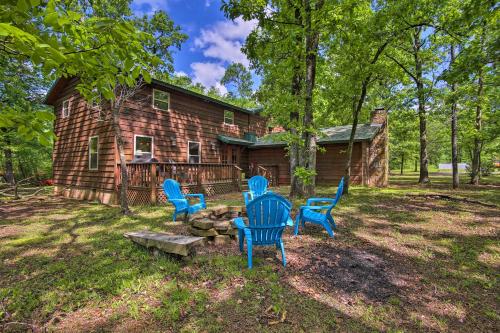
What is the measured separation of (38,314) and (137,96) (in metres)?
9.14

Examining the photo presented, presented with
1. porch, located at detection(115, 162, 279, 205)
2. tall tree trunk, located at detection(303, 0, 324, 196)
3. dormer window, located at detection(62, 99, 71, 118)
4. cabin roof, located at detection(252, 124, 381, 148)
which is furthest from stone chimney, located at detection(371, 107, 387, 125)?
dormer window, located at detection(62, 99, 71, 118)

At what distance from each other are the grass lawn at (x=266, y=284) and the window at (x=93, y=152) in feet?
17.1

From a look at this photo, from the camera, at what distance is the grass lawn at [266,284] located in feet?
7.40

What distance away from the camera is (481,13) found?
5.54m

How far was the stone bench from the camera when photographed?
329 cm

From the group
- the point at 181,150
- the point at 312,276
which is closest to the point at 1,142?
the point at 181,150

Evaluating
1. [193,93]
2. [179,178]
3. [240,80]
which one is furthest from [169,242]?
[240,80]

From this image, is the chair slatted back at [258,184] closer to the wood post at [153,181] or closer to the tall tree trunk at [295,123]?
the tall tree trunk at [295,123]

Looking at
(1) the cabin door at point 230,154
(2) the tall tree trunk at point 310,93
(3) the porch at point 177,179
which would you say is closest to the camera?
(2) the tall tree trunk at point 310,93

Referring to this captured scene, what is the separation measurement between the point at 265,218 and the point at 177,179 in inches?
266

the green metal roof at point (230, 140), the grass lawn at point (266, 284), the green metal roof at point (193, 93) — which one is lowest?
the grass lawn at point (266, 284)

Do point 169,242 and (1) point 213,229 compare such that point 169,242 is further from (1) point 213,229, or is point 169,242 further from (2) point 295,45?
(2) point 295,45

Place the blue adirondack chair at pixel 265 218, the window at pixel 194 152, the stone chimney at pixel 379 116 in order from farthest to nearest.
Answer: the stone chimney at pixel 379 116 < the window at pixel 194 152 < the blue adirondack chair at pixel 265 218

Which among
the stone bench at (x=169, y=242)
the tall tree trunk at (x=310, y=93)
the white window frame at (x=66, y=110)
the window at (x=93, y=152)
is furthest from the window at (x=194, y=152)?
the stone bench at (x=169, y=242)
